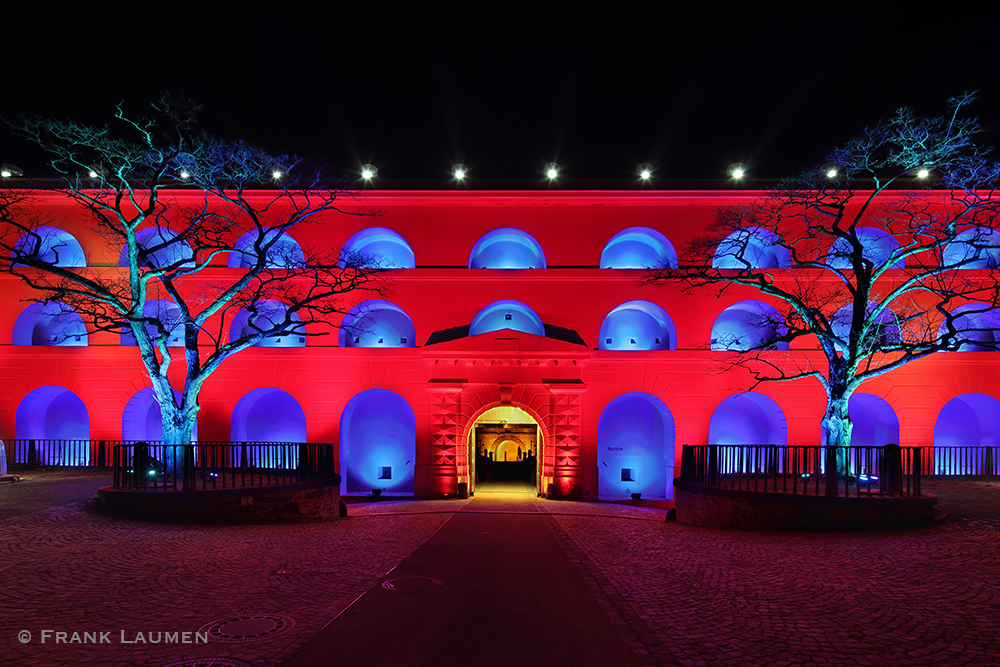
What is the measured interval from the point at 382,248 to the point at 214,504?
43.3ft

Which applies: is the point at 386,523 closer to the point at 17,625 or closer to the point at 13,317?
A: the point at 17,625

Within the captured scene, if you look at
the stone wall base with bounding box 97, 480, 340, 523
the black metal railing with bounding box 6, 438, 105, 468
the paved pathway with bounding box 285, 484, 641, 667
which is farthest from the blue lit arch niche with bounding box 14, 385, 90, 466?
the paved pathway with bounding box 285, 484, 641, 667

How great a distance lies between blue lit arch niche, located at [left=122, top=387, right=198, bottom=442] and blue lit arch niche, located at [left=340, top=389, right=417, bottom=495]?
19.8 ft

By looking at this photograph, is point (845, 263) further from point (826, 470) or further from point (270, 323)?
point (270, 323)

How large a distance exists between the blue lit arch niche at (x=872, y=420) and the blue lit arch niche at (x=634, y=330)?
288 inches

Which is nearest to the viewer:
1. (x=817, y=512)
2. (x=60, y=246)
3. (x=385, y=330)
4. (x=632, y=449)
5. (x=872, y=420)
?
(x=817, y=512)

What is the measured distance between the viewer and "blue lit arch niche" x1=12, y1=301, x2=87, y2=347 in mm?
20938

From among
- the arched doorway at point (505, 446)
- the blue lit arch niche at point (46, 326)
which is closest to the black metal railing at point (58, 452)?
the blue lit arch niche at point (46, 326)

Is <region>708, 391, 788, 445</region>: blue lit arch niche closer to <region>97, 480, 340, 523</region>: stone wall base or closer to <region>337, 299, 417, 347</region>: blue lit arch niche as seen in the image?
<region>337, 299, 417, 347</region>: blue lit arch niche

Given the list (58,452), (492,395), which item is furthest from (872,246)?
(58,452)

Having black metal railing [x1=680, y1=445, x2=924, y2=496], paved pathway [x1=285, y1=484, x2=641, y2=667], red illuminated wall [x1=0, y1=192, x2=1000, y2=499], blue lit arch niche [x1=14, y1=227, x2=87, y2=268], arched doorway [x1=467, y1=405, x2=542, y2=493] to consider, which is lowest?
arched doorway [x1=467, y1=405, x2=542, y2=493]

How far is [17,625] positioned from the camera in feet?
18.7

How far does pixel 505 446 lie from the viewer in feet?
88.7

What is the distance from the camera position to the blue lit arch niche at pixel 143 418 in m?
20.2
